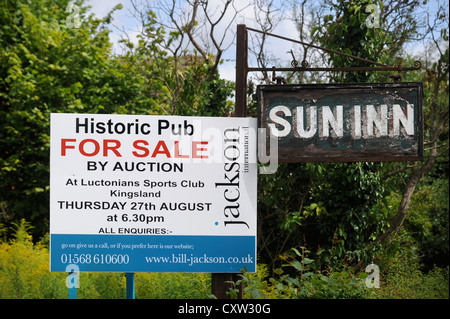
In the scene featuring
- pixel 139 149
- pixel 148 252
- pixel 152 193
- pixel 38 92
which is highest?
pixel 38 92

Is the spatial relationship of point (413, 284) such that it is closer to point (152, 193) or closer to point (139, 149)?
point (152, 193)

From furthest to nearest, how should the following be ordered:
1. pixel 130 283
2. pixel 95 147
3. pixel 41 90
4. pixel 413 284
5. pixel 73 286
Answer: pixel 41 90, pixel 413 284, pixel 130 283, pixel 73 286, pixel 95 147

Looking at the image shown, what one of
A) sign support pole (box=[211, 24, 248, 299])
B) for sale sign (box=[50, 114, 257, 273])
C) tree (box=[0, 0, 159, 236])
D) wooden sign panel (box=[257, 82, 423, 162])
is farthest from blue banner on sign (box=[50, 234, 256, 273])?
tree (box=[0, 0, 159, 236])

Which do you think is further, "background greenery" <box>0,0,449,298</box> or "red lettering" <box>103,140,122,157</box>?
"background greenery" <box>0,0,449,298</box>

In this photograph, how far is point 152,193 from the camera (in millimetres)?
5293

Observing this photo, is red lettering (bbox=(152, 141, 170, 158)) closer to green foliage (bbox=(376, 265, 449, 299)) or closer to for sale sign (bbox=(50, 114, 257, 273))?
for sale sign (bbox=(50, 114, 257, 273))

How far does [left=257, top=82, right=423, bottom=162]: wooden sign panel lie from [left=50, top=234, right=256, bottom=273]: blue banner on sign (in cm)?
106

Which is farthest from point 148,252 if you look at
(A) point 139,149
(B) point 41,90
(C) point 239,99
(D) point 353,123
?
(B) point 41,90

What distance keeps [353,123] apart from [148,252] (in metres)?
2.43

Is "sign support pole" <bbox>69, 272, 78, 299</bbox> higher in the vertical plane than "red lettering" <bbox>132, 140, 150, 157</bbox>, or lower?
lower

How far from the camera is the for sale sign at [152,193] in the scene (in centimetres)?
522

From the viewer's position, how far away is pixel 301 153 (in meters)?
5.29

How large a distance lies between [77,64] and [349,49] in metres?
6.66

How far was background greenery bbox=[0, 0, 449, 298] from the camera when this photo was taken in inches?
271
